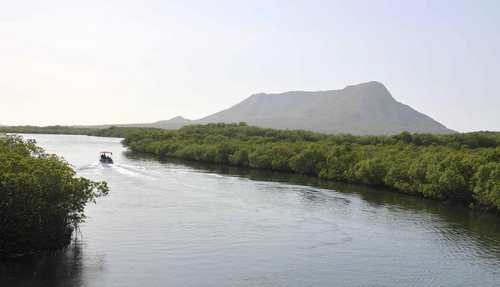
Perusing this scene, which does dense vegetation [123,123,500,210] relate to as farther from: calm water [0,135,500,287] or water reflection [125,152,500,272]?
calm water [0,135,500,287]

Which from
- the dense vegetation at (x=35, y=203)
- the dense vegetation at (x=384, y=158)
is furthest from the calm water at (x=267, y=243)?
the dense vegetation at (x=384, y=158)

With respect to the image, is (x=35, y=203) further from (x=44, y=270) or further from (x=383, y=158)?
(x=383, y=158)

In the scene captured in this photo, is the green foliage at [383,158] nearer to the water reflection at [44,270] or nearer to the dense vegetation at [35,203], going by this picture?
the dense vegetation at [35,203]

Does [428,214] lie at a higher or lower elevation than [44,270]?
→ higher

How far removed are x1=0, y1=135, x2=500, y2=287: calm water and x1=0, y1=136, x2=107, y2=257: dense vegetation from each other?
2.96 feet

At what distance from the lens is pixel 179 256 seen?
33.2 meters

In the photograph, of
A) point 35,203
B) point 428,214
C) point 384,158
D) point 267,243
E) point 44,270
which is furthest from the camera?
point 384,158

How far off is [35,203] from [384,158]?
5082 cm

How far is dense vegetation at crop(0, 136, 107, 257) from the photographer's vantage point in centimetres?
2952

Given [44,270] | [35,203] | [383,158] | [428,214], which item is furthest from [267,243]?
[383,158]

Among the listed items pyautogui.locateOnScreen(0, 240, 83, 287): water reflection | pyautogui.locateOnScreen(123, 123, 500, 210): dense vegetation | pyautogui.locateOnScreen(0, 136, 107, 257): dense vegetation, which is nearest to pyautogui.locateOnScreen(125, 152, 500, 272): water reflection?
pyautogui.locateOnScreen(123, 123, 500, 210): dense vegetation

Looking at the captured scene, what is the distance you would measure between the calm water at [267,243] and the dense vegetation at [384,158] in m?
2.95

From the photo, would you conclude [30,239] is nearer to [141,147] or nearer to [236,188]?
[236,188]

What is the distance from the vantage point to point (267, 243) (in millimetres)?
37469
